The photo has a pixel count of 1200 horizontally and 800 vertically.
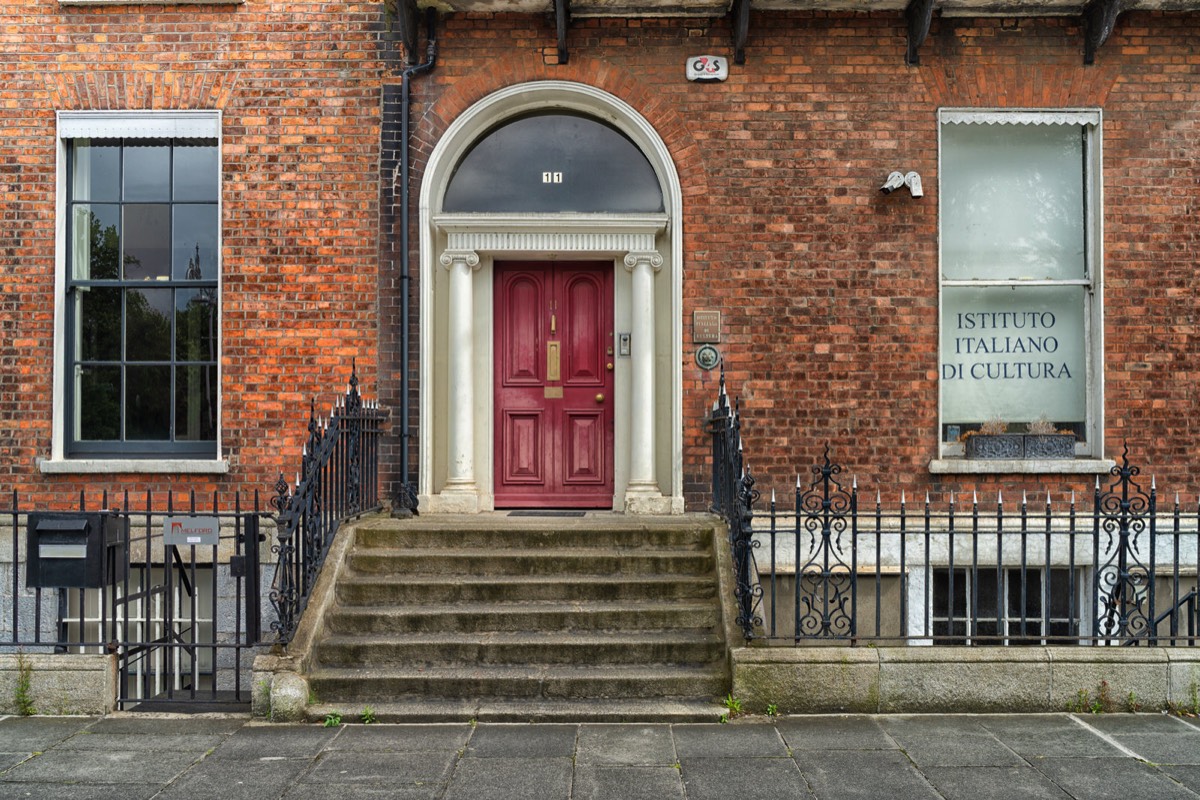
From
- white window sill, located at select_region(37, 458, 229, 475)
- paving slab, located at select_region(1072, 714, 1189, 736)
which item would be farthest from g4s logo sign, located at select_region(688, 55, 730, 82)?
paving slab, located at select_region(1072, 714, 1189, 736)

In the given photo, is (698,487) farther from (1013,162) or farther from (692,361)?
(1013,162)

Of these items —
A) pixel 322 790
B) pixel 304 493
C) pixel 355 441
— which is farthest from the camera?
pixel 355 441

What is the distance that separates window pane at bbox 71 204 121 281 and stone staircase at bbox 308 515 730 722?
11.7 feet

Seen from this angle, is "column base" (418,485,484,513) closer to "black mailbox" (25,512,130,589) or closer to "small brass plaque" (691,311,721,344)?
"small brass plaque" (691,311,721,344)

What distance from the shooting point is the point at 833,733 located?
550 cm

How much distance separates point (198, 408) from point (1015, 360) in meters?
7.21

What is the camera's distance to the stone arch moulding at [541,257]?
8.36 meters

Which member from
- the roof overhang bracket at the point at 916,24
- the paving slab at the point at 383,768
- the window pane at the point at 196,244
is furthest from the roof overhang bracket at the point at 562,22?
the paving slab at the point at 383,768

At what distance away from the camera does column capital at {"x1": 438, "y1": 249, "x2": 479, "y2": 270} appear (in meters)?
8.48

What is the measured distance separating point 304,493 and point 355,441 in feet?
4.02

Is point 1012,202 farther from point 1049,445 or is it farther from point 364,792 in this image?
point 364,792

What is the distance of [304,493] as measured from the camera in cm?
620

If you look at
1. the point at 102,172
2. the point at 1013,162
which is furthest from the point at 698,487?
the point at 102,172

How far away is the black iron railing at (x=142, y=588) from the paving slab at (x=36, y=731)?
341mm
